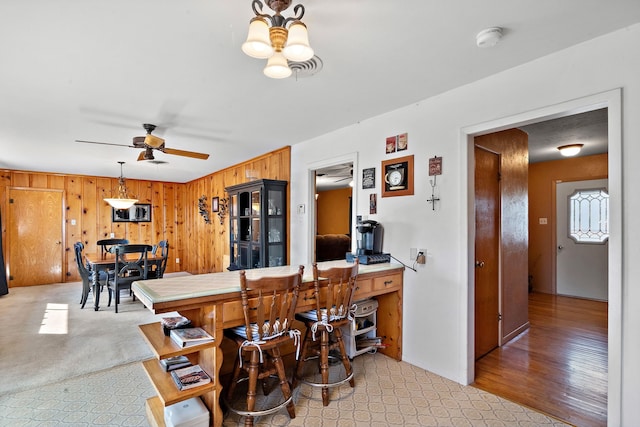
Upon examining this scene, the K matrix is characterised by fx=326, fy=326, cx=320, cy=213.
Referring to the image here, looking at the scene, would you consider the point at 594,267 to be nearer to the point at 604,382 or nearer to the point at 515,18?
the point at 604,382

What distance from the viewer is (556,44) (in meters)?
1.95

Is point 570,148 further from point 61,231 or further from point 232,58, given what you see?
point 61,231

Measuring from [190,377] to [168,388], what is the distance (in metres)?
0.12

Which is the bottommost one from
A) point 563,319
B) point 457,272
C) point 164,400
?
point 563,319

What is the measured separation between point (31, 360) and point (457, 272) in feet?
12.3

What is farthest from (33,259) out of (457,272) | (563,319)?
(563,319)

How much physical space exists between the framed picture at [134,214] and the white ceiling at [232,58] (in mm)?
4043

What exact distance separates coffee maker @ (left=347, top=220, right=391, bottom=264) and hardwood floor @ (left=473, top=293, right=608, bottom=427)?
1.22 metres

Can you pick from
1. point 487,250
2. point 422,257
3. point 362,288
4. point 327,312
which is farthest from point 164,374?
point 487,250

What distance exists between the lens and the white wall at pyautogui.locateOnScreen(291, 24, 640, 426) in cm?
177

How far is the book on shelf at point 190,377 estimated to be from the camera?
71.2 inches

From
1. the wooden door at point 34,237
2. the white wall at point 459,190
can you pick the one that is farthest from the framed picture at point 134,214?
the white wall at point 459,190

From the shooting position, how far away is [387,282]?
2822 mm

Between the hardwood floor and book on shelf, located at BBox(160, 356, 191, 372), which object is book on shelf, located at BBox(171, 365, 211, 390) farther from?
the hardwood floor
